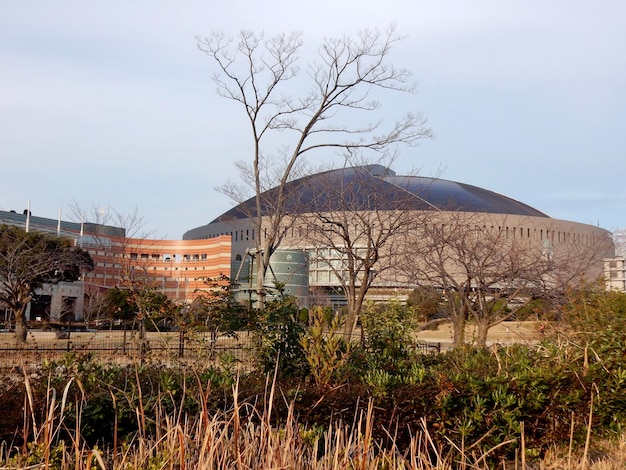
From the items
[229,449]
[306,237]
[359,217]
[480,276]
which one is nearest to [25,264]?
[306,237]

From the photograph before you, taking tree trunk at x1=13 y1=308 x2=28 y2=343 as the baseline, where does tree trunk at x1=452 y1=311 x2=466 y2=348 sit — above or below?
above

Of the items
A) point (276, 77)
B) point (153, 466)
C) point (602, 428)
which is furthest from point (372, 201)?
point (153, 466)

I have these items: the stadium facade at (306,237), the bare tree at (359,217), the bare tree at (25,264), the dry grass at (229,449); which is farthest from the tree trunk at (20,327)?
the dry grass at (229,449)

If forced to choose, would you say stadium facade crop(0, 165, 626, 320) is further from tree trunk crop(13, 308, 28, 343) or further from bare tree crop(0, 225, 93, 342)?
tree trunk crop(13, 308, 28, 343)

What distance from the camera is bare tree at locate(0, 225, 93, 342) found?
26766 mm

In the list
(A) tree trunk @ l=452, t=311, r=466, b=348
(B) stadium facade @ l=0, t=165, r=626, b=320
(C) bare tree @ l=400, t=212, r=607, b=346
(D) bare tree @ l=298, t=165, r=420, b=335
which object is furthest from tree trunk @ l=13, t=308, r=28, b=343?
(A) tree trunk @ l=452, t=311, r=466, b=348

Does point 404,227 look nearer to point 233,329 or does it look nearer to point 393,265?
point 393,265

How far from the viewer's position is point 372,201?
73.0 feet

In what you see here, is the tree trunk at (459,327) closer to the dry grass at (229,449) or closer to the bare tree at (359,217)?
the bare tree at (359,217)

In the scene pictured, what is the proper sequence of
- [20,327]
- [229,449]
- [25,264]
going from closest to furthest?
1. [229,449]
2. [20,327]
3. [25,264]

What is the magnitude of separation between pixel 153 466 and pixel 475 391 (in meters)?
Result: 3.41

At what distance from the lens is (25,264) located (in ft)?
93.8

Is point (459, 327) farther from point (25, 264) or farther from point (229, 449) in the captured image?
point (25, 264)

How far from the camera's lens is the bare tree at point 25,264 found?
2677 cm
